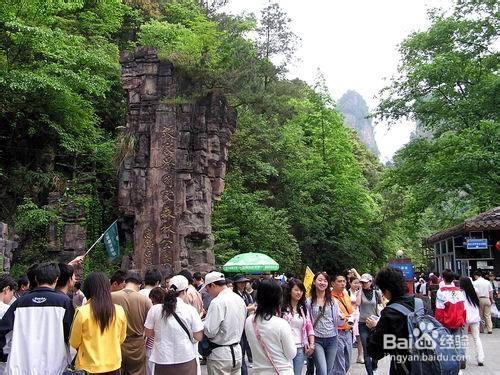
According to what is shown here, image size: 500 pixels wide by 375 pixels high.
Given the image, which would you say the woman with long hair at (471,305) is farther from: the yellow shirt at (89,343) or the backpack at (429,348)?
the yellow shirt at (89,343)

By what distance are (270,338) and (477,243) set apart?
13.5 m

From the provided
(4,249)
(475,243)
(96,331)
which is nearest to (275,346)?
(96,331)

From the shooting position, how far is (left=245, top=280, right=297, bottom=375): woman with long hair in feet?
15.1

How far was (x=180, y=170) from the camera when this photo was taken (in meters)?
17.3

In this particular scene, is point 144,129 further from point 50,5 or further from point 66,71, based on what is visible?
point 50,5

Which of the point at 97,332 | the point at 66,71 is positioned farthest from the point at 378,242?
the point at 97,332

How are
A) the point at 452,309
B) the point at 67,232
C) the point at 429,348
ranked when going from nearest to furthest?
the point at 429,348 → the point at 452,309 → the point at 67,232

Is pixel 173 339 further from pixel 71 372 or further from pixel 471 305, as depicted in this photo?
pixel 471 305

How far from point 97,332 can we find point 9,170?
61.5 ft

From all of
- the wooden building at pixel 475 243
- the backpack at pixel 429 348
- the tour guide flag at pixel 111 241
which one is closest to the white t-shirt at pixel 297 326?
the backpack at pixel 429 348

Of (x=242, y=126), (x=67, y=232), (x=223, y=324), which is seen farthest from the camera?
(x=242, y=126)

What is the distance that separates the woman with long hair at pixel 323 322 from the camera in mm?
6547

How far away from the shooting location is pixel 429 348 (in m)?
3.72

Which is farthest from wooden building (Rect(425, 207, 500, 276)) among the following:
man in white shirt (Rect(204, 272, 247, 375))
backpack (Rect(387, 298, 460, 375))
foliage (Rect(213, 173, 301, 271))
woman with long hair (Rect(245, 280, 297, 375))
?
backpack (Rect(387, 298, 460, 375))
